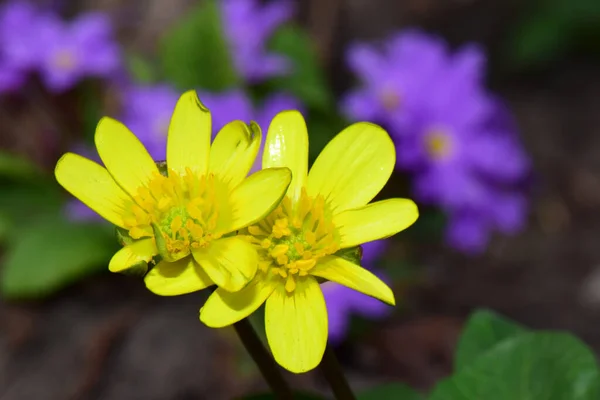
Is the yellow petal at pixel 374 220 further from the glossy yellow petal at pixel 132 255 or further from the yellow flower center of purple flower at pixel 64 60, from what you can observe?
the yellow flower center of purple flower at pixel 64 60

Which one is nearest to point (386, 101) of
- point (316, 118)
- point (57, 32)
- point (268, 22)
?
point (316, 118)

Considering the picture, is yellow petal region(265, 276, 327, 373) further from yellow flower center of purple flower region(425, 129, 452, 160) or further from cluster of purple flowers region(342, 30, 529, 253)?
yellow flower center of purple flower region(425, 129, 452, 160)

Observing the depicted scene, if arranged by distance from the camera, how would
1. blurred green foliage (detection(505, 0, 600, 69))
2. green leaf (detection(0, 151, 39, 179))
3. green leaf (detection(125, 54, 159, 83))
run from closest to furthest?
1. green leaf (detection(0, 151, 39, 179))
2. green leaf (detection(125, 54, 159, 83))
3. blurred green foliage (detection(505, 0, 600, 69))

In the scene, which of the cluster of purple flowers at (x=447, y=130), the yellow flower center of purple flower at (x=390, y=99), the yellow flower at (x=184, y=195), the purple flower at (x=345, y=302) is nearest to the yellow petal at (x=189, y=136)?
the yellow flower at (x=184, y=195)

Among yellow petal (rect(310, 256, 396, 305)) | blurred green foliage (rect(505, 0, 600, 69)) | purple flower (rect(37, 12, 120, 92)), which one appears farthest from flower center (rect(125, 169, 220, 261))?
blurred green foliage (rect(505, 0, 600, 69))

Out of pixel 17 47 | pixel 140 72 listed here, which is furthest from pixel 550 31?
pixel 17 47

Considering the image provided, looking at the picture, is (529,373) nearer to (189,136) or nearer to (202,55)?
(189,136)
